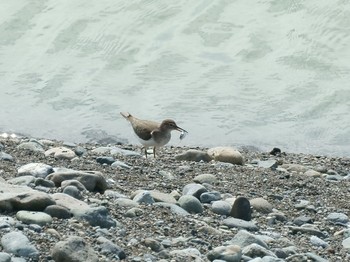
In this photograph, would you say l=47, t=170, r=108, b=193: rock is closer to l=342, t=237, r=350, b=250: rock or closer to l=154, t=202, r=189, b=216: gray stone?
l=154, t=202, r=189, b=216: gray stone

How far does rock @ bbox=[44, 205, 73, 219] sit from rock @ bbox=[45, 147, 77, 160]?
9.99 feet

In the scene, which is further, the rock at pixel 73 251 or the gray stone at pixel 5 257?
the rock at pixel 73 251

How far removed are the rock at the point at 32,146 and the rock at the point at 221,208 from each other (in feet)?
9.19

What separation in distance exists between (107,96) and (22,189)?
781 cm

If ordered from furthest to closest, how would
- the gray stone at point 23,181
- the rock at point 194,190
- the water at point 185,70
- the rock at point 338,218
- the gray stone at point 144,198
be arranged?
the water at point 185,70, the rock at point 194,190, the rock at point 338,218, the gray stone at point 23,181, the gray stone at point 144,198

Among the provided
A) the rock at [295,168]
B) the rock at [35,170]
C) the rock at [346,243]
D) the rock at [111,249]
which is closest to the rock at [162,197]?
the rock at [35,170]

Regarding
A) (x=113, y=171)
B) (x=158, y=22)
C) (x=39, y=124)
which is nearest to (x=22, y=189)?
(x=113, y=171)

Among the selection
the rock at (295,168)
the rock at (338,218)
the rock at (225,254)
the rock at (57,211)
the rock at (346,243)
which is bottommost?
the rock at (295,168)

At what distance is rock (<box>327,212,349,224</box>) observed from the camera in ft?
25.5

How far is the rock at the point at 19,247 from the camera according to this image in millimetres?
5535

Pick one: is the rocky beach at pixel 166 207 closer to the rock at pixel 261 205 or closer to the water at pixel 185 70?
the rock at pixel 261 205

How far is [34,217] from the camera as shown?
6.14 m

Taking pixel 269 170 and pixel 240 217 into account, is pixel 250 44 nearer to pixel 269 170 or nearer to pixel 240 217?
pixel 269 170

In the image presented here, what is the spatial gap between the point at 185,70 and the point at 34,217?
941 cm
